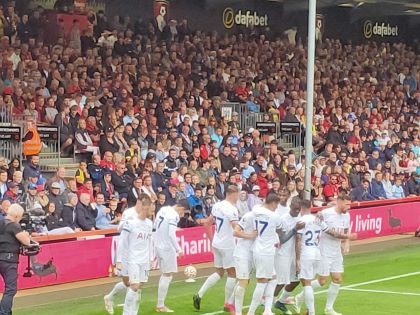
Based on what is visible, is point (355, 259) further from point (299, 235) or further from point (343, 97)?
point (343, 97)

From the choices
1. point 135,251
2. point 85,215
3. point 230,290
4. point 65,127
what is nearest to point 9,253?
point 135,251

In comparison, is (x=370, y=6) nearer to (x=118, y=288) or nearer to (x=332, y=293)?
(x=332, y=293)

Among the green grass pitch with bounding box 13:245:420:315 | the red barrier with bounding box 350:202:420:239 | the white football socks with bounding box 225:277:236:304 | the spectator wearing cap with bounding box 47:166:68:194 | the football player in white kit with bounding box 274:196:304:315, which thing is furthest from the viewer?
the red barrier with bounding box 350:202:420:239

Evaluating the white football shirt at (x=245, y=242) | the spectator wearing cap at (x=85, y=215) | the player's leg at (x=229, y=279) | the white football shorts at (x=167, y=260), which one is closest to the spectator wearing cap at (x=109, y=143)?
the spectator wearing cap at (x=85, y=215)

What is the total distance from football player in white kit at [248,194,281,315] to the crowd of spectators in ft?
10.5

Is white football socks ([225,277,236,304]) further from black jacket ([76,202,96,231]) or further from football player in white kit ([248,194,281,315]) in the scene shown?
black jacket ([76,202,96,231])

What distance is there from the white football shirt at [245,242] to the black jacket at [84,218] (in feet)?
18.2

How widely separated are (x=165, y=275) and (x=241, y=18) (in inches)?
923

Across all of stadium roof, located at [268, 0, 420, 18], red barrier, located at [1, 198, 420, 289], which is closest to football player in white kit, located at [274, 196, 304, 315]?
red barrier, located at [1, 198, 420, 289]

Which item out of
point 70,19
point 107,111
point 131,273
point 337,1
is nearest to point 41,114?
point 107,111

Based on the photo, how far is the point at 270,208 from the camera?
15664 millimetres

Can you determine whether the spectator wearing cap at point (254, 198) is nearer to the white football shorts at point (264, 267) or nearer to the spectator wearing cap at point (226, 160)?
the spectator wearing cap at point (226, 160)

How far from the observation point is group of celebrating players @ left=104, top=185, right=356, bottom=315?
51.5ft

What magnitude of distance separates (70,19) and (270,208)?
16.3 metres
